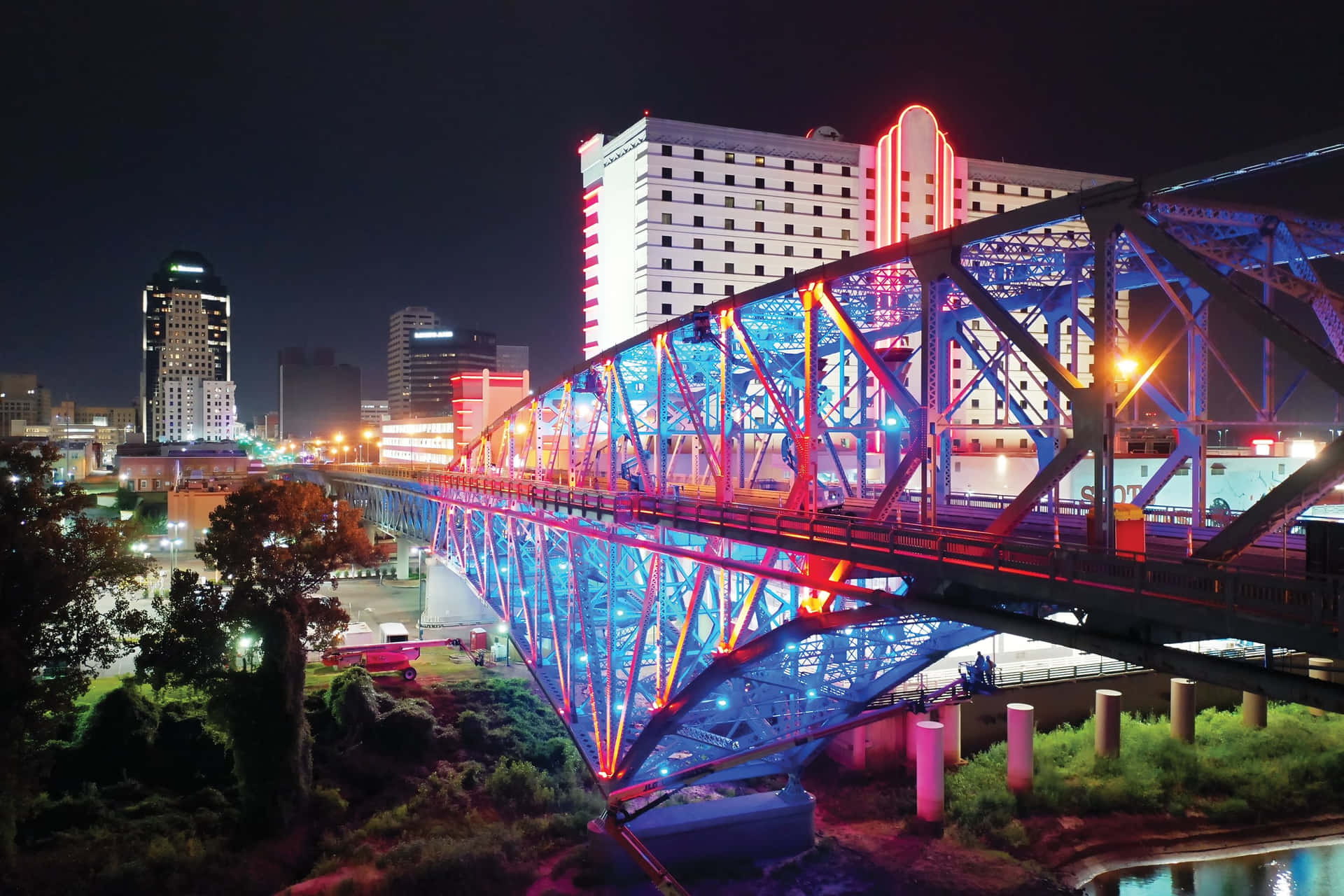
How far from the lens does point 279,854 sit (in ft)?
110

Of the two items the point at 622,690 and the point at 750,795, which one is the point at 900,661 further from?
the point at 750,795

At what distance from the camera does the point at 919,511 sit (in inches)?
845

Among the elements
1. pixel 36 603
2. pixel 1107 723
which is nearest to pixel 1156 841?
pixel 1107 723

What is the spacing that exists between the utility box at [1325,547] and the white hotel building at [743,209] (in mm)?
66435

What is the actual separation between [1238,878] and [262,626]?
41019 mm

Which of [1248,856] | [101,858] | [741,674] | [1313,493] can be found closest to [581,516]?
[741,674]

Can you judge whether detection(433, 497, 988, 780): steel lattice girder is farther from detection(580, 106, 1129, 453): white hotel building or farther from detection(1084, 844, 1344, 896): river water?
detection(580, 106, 1129, 453): white hotel building

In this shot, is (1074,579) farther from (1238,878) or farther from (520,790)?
(1238,878)

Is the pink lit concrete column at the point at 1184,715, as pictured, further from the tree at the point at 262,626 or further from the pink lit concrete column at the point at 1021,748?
the tree at the point at 262,626

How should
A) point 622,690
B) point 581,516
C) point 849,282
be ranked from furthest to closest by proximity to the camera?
point 622,690
point 581,516
point 849,282

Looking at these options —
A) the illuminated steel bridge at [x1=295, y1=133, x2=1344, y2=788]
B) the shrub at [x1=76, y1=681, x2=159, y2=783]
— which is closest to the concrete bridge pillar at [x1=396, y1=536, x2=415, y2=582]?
the shrub at [x1=76, y1=681, x2=159, y2=783]

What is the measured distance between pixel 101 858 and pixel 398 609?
3835 centimetres

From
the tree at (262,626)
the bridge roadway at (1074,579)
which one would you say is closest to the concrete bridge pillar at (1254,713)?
the bridge roadway at (1074,579)

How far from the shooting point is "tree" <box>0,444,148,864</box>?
27.3m
